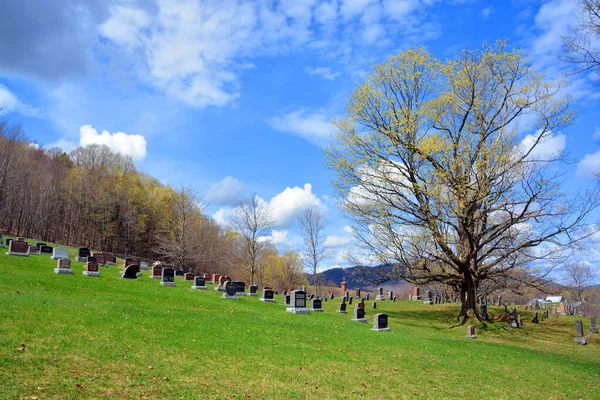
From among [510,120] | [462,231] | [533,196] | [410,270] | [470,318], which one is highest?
[510,120]

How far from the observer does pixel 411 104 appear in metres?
21.7

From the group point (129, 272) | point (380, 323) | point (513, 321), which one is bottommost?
point (513, 321)

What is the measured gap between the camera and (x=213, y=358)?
834 cm

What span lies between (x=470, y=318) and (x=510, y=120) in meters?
11.2

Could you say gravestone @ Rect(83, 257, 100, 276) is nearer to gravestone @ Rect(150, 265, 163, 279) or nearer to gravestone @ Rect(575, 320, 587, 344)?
gravestone @ Rect(150, 265, 163, 279)

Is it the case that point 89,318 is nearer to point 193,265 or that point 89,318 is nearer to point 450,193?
point 450,193

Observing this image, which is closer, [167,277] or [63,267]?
[63,267]

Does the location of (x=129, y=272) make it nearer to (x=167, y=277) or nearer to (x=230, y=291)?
(x=167, y=277)

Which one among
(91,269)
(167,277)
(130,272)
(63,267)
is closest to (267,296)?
(167,277)

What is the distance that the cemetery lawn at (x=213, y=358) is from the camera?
21.3 ft

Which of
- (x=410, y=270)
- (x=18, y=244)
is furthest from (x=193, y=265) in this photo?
(x=410, y=270)

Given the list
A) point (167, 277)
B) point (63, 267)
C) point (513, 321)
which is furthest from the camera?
point (513, 321)

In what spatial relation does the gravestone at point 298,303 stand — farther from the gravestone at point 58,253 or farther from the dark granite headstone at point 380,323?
the gravestone at point 58,253

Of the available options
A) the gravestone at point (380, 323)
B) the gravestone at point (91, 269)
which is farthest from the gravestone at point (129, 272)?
the gravestone at point (380, 323)
